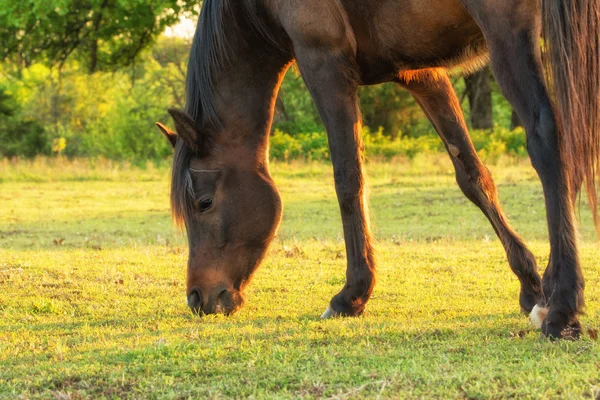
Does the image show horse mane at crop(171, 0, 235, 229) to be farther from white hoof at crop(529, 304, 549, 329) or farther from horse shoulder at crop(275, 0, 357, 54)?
white hoof at crop(529, 304, 549, 329)

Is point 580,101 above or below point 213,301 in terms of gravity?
above

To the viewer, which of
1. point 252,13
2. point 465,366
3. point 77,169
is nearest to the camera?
point 465,366

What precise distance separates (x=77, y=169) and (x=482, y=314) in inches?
722

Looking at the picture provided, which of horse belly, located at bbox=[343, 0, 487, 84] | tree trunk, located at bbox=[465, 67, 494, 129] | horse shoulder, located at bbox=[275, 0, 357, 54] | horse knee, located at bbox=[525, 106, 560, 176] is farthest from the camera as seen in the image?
tree trunk, located at bbox=[465, 67, 494, 129]

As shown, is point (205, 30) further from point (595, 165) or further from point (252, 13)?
point (595, 165)

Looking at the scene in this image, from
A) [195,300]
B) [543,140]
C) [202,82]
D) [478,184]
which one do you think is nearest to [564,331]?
[543,140]

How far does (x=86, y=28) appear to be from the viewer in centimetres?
2152

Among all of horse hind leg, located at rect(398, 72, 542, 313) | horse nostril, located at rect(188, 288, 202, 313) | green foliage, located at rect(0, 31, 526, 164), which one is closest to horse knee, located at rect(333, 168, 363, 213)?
horse hind leg, located at rect(398, 72, 542, 313)

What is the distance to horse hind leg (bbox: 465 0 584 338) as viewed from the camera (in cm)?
365

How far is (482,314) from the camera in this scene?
4.82m

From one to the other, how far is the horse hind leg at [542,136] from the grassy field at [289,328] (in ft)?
0.73

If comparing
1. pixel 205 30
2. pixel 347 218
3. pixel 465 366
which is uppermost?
pixel 205 30

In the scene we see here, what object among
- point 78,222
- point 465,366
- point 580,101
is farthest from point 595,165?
point 78,222

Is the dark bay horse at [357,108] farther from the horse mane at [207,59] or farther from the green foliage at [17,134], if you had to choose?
the green foliage at [17,134]
